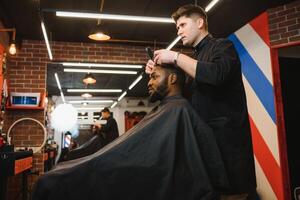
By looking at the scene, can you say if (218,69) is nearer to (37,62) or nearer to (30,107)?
(30,107)

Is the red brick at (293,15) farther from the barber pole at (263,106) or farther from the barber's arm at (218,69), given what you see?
the barber's arm at (218,69)

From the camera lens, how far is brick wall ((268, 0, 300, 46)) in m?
4.46

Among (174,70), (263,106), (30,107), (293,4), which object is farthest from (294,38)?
(30,107)

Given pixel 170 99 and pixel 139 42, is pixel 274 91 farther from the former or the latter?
pixel 170 99

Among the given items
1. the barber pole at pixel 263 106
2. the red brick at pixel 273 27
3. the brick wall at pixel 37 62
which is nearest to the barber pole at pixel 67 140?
the brick wall at pixel 37 62

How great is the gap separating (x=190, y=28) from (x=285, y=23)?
11.3 feet

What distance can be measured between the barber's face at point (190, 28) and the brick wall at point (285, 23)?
130 inches

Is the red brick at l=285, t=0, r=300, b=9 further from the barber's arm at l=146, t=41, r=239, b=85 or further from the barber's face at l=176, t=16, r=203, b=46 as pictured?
the barber's arm at l=146, t=41, r=239, b=85

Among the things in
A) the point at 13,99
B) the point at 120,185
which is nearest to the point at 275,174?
the point at 120,185

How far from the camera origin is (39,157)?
18.8 feet


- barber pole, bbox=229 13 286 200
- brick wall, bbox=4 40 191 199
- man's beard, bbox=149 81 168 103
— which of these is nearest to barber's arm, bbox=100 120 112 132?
brick wall, bbox=4 40 191 199

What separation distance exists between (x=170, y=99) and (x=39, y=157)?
4764mm

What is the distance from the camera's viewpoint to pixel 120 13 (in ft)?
13.1

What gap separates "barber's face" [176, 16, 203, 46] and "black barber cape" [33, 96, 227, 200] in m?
0.49
